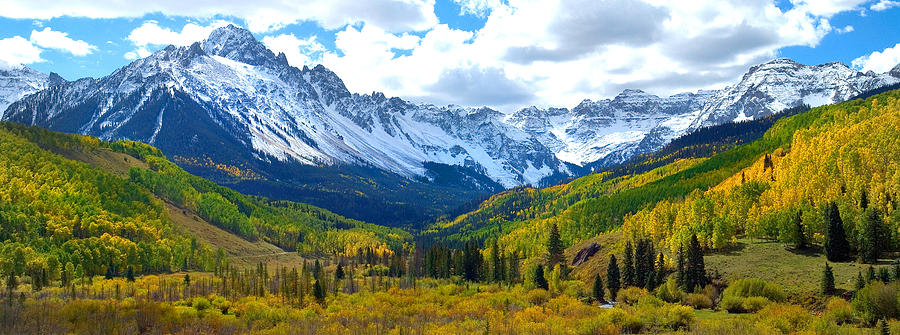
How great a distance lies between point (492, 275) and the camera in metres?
158

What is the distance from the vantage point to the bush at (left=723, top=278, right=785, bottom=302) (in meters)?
84.9

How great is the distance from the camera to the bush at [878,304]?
6693 centimetres

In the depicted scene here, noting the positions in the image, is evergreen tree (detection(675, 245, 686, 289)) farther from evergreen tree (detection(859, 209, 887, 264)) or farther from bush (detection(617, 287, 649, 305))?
evergreen tree (detection(859, 209, 887, 264))

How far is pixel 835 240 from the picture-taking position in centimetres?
9675

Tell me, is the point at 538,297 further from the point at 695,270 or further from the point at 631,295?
the point at 695,270

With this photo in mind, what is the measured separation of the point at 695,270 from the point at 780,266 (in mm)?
12819

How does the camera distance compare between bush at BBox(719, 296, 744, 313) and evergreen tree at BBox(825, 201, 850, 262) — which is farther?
evergreen tree at BBox(825, 201, 850, 262)

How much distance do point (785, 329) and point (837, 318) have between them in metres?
8.34

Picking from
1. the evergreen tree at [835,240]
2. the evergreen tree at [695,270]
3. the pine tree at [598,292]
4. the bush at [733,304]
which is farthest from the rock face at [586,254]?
the bush at [733,304]

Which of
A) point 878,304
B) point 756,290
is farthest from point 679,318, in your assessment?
point 878,304

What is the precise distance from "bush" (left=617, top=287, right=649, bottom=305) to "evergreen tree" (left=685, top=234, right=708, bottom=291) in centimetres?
708

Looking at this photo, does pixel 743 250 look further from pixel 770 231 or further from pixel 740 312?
pixel 740 312

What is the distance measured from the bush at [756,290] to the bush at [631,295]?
50.7 feet

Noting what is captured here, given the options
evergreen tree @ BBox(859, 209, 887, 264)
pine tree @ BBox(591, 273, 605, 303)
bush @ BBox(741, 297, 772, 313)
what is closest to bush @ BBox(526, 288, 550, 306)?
pine tree @ BBox(591, 273, 605, 303)
